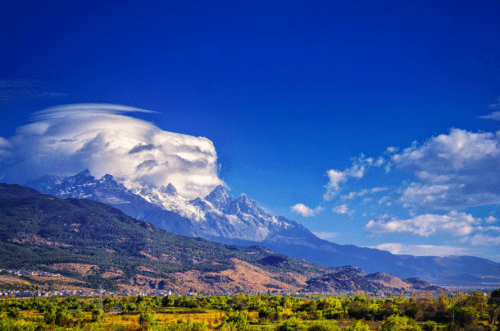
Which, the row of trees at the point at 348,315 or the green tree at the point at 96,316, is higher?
the row of trees at the point at 348,315

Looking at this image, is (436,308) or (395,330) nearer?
(395,330)

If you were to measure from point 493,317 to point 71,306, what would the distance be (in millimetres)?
144306

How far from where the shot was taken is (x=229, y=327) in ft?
324

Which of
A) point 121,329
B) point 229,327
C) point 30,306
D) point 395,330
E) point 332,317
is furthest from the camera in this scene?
point 30,306

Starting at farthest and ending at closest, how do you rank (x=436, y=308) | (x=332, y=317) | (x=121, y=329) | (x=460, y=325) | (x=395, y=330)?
(x=332, y=317) → (x=436, y=308) → (x=460, y=325) → (x=395, y=330) → (x=121, y=329)

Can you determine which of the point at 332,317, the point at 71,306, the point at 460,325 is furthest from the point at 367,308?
the point at 71,306

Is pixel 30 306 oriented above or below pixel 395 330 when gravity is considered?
below

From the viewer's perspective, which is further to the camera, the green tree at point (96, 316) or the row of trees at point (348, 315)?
the green tree at point (96, 316)

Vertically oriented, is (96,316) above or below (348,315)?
below

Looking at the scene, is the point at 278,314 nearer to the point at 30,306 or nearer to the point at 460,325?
the point at 460,325

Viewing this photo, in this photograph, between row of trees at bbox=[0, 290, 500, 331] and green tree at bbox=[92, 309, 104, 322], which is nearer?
row of trees at bbox=[0, 290, 500, 331]

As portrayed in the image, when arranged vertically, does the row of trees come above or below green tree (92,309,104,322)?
above

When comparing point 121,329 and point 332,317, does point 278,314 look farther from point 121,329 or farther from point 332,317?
point 121,329

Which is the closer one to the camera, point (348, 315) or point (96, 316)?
point (96, 316)
